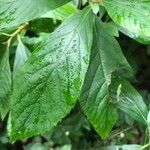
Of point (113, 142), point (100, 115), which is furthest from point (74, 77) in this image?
point (113, 142)

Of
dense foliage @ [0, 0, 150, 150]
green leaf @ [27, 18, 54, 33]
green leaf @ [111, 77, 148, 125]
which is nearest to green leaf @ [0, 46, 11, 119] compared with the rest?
dense foliage @ [0, 0, 150, 150]

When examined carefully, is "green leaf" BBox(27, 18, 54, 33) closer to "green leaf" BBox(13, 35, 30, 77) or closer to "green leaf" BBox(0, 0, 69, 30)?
"green leaf" BBox(13, 35, 30, 77)

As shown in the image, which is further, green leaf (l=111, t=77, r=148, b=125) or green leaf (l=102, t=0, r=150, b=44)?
green leaf (l=111, t=77, r=148, b=125)

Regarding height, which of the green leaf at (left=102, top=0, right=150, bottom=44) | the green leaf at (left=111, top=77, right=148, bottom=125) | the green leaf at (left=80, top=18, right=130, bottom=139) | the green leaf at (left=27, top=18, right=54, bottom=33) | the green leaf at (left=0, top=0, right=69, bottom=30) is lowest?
the green leaf at (left=111, top=77, right=148, bottom=125)

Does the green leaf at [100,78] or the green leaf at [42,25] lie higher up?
the green leaf at [42,25]

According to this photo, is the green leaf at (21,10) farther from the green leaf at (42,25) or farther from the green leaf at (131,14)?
the green leaf at (42,25)

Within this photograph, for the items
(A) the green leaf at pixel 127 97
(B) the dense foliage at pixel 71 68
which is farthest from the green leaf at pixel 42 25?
(A) the green leaf at pixel 127 97
